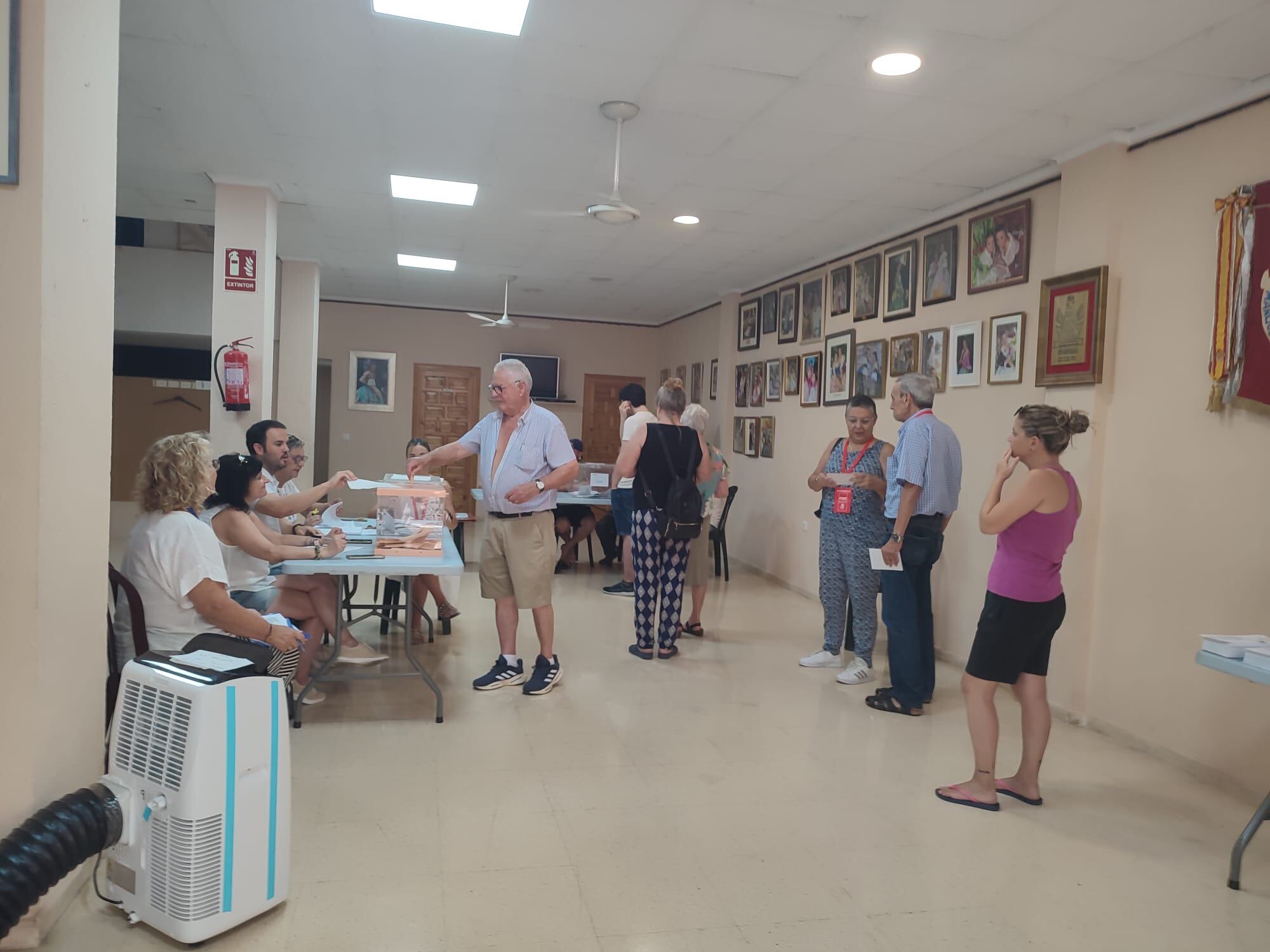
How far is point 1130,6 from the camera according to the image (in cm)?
286

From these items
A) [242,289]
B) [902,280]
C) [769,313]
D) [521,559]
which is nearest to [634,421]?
[521,559]

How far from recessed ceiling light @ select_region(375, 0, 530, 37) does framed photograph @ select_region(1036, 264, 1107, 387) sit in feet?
9.64

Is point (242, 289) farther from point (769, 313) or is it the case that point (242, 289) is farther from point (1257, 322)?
point (1257, 322)

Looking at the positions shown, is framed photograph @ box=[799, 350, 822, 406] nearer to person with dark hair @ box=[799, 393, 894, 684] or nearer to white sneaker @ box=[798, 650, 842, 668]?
person with dark hair @ box=[799, 393, 894, 684]

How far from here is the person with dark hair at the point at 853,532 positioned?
184 inches

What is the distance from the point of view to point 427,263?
27.3 feet

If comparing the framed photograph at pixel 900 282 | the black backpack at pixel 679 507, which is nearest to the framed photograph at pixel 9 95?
the black backpack at pixel 679 507

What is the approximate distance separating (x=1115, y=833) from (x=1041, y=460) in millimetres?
1365

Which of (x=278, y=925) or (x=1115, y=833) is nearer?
(x=278, y=925)

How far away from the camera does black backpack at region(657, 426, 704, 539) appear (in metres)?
4.85

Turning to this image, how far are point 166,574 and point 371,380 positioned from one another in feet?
28.9

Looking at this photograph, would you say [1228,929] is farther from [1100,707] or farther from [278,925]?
[278,925]

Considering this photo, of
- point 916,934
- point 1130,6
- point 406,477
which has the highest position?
point 1130,6

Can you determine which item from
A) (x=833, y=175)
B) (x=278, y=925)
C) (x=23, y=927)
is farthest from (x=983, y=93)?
(x=23, y=927)
